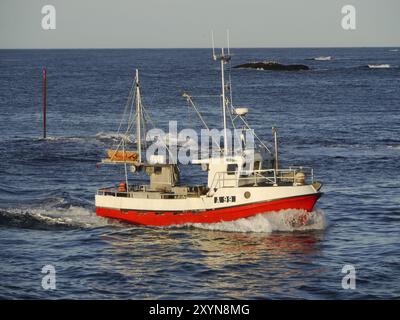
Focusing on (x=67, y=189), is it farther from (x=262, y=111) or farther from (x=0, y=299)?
(x=262, y=111)

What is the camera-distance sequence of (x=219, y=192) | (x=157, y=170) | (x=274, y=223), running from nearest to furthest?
(x=274, y=223), (x=219, y=192), (x=157, y=170)

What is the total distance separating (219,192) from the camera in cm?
4591

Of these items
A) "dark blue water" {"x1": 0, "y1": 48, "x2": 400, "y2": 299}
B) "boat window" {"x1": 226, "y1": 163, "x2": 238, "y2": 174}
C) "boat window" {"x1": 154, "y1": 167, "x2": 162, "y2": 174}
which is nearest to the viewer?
"dark blue water" {"x1": 0, "y1": 48, "x2": 400, "y2": 299}

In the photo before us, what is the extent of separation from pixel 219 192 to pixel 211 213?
121 cm

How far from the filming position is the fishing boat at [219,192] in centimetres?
4516

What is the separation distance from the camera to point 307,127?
9194 centimetres

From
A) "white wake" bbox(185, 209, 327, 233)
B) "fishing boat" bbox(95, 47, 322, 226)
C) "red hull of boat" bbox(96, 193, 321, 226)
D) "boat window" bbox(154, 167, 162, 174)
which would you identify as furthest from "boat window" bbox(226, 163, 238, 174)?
"boat window" bbox(154, 167, 162, 174)

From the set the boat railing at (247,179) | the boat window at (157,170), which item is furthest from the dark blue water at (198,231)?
the boat window at (157,170)

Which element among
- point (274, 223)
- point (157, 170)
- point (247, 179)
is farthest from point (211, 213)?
point (157, 170)

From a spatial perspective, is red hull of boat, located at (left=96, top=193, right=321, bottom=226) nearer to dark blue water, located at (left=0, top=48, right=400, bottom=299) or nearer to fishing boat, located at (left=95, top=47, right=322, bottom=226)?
fishing boat, located at (left=95, top=47, right=322, bottom=226)

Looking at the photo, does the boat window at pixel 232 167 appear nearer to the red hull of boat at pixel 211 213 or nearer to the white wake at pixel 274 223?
the red hull of boat at pixel 211 213

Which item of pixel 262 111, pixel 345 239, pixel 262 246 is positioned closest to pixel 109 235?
pixel 262 246

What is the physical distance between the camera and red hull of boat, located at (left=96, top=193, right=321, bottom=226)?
4503cm

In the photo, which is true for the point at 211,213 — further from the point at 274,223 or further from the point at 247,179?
the point at 274,223
